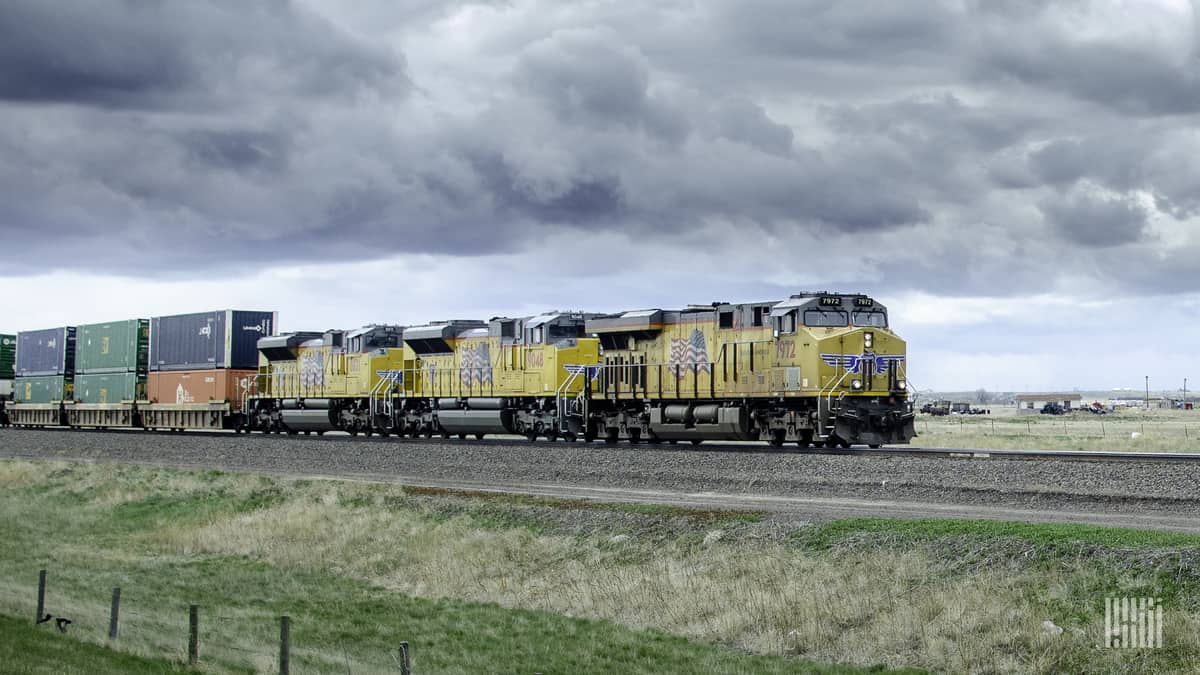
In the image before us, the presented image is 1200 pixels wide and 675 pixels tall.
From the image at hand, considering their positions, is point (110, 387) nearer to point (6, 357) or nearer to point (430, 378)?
point (6, 357)

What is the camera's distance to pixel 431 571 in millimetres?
19734

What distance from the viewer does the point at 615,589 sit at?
1689 cm

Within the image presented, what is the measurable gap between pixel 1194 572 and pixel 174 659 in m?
11.3

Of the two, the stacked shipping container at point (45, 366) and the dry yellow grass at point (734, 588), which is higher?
the stacked shipping container at point (45, 366)

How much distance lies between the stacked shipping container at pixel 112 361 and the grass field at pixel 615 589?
28909mm

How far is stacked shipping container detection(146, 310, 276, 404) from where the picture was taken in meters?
49.0

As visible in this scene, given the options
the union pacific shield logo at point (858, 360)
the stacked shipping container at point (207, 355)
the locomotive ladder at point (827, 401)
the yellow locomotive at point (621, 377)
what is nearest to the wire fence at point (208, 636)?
the locomotive ladder at point (827, 401)

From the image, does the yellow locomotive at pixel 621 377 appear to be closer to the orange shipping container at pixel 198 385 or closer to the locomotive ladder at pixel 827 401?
the locomotive ladder at pixel 827 401

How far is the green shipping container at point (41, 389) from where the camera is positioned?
184ft

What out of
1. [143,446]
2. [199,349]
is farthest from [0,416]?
[143,446]

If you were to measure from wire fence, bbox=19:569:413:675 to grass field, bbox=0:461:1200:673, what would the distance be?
0.07 m

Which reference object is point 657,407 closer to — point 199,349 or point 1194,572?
point 1194,572

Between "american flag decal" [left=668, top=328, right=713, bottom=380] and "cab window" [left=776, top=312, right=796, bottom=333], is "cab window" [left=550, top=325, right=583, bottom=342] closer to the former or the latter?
"american flag decal" [left=668, top=328, right=713, bottom=380]

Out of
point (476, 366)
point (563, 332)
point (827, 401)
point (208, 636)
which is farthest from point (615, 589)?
point (476, 366)
